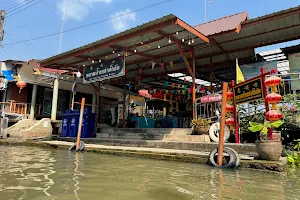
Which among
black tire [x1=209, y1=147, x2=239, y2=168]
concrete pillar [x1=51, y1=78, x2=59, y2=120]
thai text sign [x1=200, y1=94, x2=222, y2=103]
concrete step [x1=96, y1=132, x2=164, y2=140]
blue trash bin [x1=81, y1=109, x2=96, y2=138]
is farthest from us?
concrete pillar [x1=51, y1=78, x2=59, y2=120]

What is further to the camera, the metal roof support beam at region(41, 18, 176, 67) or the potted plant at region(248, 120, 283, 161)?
the metal roof support beam at region(41, 18, 176, 67)

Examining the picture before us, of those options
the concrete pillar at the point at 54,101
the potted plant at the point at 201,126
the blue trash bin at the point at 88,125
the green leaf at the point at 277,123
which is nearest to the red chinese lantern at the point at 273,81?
the green leaf at the point at 277,123

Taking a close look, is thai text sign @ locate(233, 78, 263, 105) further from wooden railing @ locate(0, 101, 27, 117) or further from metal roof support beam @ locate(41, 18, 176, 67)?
wooden railing @ locate(0, 101, 27, 117)

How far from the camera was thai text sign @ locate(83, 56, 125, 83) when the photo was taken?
10230mm

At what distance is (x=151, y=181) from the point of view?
3.95 meters

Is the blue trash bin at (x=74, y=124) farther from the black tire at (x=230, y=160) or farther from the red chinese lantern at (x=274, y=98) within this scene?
the red chinese lantern at (x=274, y=98)

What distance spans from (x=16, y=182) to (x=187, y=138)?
601 centimetres

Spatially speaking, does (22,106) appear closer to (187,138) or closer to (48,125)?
(48,125)

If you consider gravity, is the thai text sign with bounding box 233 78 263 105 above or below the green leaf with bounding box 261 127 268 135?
above

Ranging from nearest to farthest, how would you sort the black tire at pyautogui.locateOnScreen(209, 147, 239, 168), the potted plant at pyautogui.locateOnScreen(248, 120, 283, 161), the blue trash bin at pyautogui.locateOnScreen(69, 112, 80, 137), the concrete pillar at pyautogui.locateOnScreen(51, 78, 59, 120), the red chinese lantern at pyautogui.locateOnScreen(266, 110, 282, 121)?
the potted plant at pyautogui.locateOnScreen(248, 120, 283, 161) < the black tire at pyautogui.locateOnScreen(209, 147, 239, 168) < the red chinese lantern at pyautogui.locateOnScreen(266, 110, 282, 121) < the blue trash bin at pyautogui.locateOnScreen(69, 112, 80, 137) < the concrete pillar at pyautogui.locateOnScreen(51, 78, 59, 120)

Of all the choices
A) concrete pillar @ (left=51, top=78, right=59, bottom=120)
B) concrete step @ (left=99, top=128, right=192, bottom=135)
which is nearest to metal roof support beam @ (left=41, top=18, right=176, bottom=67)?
concrete pillar @ (left=51, top=78, right=59, bottom=120)

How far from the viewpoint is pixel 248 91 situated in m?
6.61

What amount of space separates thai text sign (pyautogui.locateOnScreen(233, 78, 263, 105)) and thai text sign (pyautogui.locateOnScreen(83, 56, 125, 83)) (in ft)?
15.8

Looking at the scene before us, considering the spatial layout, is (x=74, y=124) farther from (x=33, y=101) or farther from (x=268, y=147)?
(x=268, y=147)
